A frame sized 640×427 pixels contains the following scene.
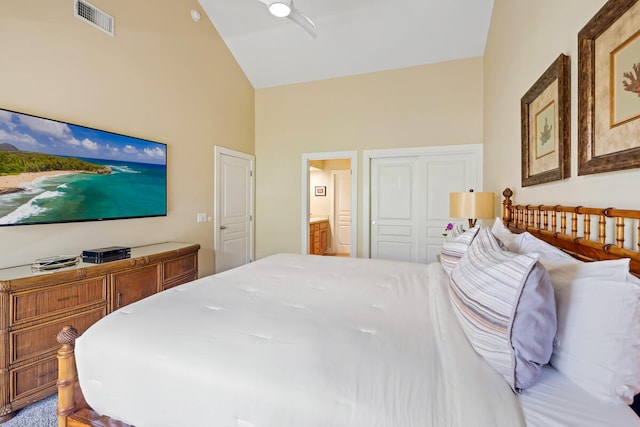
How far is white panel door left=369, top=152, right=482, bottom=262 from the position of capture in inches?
156

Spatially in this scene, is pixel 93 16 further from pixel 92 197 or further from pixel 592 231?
pixel 592 231

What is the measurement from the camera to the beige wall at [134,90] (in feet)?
6.89

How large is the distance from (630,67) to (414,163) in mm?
3094

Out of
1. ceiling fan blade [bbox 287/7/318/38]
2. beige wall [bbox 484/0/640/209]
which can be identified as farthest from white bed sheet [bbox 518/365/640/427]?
ceiling fan blade [bbox 287/7/318/38]

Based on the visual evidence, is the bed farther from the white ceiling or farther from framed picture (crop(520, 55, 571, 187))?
the white ceiling

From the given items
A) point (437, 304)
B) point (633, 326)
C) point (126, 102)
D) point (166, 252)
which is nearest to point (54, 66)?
point (126, 102)

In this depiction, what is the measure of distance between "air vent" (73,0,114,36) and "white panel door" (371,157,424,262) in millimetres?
3318

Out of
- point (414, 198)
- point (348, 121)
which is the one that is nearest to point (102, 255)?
point (348, 121)

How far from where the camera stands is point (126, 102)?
2.81m

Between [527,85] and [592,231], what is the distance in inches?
56.0

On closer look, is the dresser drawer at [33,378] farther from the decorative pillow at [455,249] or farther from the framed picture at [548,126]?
the framed picture at [548,126]

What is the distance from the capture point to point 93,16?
2.50 metres

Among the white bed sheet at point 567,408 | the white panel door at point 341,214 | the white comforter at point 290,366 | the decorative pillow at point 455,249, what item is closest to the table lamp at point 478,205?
the decorative pillow at point 455,249

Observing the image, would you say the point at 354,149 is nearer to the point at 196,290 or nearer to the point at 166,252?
the point at 166,252
